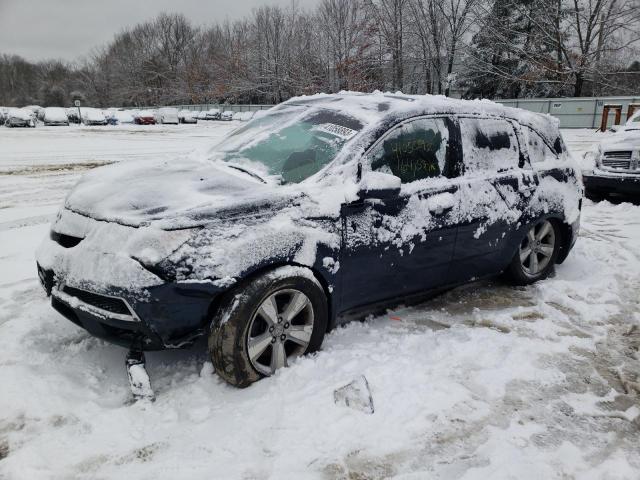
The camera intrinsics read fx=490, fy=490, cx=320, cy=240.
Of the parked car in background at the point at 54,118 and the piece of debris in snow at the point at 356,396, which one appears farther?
the parked car in background at the point at 54,118

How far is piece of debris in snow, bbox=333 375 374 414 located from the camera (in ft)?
9.37

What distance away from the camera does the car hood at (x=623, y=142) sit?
26.7 feet

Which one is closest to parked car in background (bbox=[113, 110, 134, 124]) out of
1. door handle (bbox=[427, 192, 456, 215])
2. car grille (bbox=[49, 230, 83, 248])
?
car grille (bbox=[49, 230, 83, 248])

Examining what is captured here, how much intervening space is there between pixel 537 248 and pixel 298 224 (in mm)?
2837

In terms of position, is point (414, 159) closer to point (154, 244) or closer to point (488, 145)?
point (488, 145)

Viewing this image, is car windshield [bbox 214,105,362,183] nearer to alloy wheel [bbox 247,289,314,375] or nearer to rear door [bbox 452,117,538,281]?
alloy wheel [bbox 247,289,314,375]

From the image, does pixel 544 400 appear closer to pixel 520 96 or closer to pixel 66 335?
pixel 66 335

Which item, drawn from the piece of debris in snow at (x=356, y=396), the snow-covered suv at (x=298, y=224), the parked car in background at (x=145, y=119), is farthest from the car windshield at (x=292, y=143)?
the parked car in background at (x=145, y=119)

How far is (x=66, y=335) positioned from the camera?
3525mm

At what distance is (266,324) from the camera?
118 inches

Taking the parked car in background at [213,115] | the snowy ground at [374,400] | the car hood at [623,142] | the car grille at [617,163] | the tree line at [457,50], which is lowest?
the snowy ground at [374,400]

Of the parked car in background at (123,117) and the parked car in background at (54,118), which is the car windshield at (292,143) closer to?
the parked car in background at (54,118)

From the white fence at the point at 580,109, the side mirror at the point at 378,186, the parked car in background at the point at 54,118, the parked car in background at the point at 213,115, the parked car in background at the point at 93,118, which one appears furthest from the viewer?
the parked car in background at the point at 213,115

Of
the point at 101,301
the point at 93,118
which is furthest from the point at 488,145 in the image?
the point at 93,118
